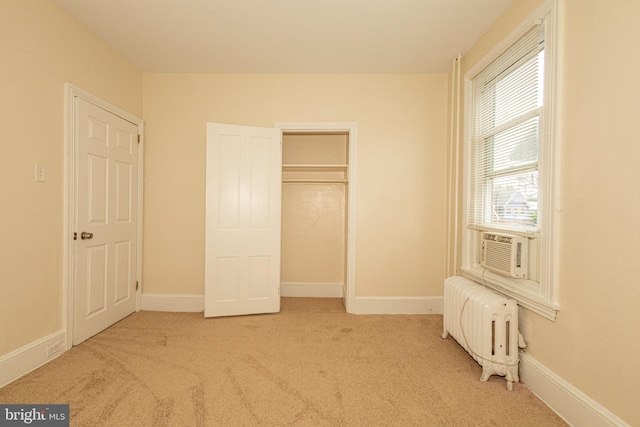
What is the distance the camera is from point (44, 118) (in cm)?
233

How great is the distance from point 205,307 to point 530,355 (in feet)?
9.55

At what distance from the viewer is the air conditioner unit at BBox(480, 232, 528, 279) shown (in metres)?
2.13

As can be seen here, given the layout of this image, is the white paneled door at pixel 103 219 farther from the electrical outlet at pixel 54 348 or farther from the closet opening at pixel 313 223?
the closet opening at pixel 313 223

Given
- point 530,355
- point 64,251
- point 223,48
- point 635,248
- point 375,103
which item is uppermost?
point 223,48

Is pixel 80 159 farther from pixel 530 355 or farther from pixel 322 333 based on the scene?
pixel 530 355

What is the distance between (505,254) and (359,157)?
6.09ft

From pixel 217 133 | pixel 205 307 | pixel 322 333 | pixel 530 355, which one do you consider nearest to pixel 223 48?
pixel 217 133

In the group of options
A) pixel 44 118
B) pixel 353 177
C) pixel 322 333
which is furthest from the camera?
pixel 353 177

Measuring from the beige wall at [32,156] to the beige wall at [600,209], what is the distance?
3528mm

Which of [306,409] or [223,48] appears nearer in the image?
[306,409]

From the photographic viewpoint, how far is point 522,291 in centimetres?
215

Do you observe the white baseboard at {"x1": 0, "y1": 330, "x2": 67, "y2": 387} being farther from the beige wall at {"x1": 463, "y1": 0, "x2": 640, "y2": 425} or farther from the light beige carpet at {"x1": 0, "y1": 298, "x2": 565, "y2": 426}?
the beige wall at {"x1": 463, "y1": 0, "x2": 640, "y2": 425}

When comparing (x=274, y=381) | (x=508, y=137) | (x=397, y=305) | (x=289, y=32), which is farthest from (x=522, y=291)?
(x=289, y=32)

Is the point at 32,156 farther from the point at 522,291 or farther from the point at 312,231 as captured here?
the point at 522,291
